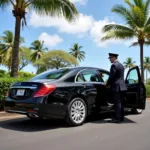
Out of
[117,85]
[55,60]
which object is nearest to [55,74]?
[117,85]

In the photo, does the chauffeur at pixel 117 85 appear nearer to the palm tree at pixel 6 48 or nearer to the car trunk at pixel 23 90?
the car trunk at pixel 23 90

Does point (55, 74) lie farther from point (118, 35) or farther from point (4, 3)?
point (118, 35)

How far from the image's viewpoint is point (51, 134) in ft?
19.0

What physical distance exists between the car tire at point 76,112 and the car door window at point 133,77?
6.15 feet

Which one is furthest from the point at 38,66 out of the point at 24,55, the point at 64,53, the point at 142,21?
the point at 142,21

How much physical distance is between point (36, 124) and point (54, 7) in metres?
7.96

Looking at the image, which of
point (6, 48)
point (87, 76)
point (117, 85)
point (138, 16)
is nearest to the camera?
point (117, 85)

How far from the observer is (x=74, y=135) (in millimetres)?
5734

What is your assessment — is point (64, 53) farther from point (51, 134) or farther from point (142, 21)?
point (51, 134)

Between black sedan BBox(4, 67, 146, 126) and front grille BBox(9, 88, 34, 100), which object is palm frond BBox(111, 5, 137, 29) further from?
front grille BBox(9, 88, 34, 100)

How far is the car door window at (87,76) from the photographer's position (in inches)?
279

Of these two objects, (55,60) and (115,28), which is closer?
(115,28)

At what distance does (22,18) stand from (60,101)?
7.98m

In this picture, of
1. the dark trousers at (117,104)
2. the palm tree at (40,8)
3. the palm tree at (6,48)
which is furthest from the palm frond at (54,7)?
the palm tree at (6,48)
